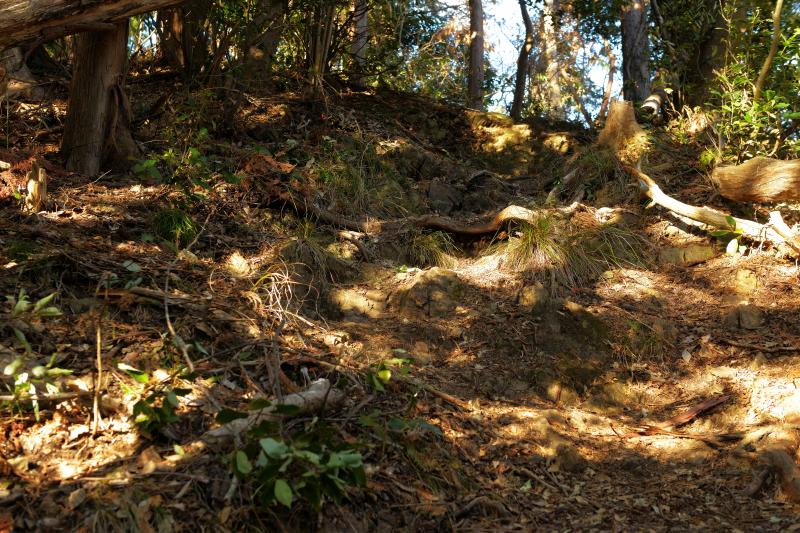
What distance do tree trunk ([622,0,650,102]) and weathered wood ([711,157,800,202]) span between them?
328 centimetres

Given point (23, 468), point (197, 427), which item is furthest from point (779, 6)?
point (23, 468)

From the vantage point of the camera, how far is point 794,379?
15.2 ft

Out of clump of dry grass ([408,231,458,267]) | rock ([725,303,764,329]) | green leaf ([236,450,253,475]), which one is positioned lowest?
rock ([725,303,764,329])

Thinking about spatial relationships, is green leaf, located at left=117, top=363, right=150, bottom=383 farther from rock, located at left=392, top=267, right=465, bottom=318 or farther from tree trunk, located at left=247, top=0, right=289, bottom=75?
tree trunk, located at left=247, top=0, right=289, bottom=75

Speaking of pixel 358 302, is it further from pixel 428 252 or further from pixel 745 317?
pixel 745 317

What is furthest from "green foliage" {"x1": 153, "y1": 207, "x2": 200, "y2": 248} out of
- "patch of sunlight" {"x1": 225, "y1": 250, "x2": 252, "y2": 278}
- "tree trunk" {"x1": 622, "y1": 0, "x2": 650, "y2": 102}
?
"tree trunk" {"x1": 622, "y1": 0, "x2": 650, "y2": 102}

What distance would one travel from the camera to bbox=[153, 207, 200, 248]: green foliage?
5363 millimetres

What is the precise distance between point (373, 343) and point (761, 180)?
152 inches

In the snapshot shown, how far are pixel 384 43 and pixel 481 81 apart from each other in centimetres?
337

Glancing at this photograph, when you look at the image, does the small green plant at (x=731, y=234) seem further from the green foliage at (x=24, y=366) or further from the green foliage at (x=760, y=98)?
the green foliage at (x=24, y=366)

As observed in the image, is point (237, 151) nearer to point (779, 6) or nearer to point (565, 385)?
point (565, 385)

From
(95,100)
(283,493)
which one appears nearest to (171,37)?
(95,100)

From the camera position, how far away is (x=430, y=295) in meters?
5.52

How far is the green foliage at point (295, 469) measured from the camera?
2.72m
